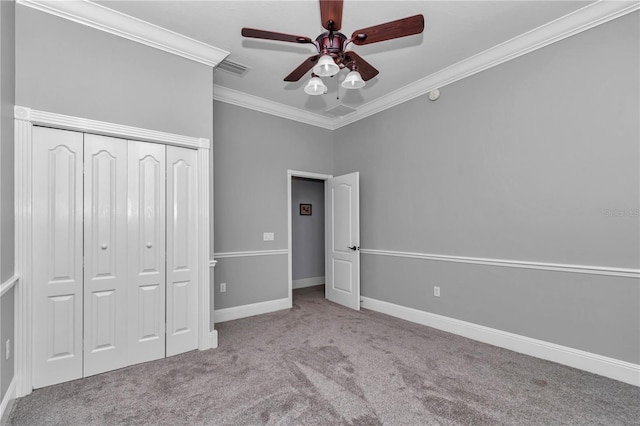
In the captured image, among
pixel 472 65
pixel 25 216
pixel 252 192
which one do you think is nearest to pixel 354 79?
pixel 472 65

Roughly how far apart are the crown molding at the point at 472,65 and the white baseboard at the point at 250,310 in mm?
2840

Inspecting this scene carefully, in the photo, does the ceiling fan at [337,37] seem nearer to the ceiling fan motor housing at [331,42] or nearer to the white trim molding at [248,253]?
the ceiling fan motor housing at [331,42]

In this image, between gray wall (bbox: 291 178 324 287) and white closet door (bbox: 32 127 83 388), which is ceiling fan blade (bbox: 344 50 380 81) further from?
gray wall (bbox: 291 178 324 287)

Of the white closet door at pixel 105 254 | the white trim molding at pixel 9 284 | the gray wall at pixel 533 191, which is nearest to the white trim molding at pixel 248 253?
the white closet door at pixel 105 254

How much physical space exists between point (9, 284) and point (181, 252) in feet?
4.03

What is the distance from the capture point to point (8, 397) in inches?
80.1

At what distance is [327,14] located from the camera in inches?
74.2

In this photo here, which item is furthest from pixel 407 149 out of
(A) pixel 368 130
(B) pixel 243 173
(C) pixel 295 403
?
(C) pixel 295 403

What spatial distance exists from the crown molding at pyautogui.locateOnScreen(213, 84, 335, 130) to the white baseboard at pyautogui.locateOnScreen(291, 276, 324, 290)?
121 inches

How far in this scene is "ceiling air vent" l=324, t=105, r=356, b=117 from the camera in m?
4.65

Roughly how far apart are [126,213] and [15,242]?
2.45ft

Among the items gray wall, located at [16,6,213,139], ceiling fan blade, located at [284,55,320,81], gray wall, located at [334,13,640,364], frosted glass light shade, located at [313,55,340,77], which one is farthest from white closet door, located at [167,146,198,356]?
gray wall, located at [334,13,640,364]

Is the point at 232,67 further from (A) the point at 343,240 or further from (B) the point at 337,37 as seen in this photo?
(A) the point at 343,240

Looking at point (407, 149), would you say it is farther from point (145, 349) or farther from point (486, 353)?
point (145, 349)
